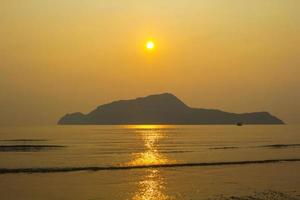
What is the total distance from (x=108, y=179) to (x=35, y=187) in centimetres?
661

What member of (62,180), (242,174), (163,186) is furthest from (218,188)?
(62,180)

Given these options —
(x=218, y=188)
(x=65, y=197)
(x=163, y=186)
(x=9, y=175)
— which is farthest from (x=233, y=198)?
(x=9, y=175)

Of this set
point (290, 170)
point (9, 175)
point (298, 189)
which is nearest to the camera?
point (298, 189)

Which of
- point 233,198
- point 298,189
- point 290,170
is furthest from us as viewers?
point 290,170

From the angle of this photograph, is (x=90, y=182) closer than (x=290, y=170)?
Yes

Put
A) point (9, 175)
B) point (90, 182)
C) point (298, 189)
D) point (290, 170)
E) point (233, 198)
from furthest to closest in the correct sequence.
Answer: point (290, 170) → point (9, 175) → point (90, 182) → point (298, 189) → point (233, 198)

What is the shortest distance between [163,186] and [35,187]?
8.91m

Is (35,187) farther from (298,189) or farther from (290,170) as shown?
(290,170)

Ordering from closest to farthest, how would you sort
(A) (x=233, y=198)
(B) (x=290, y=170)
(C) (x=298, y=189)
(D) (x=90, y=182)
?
(A) (x=233, y=198), (C) (x=298, y=189), (D) (x=90, y=182), (B) (x=290, y=170)

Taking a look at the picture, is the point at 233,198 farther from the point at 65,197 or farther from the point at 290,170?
the point at 290,170

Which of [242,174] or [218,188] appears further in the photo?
[242,174]

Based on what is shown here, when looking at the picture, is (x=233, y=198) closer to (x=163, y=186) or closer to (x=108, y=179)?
(x=163, y=186)

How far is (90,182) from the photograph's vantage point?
33625 millimetres

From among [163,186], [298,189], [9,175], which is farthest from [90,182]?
[298,189]
